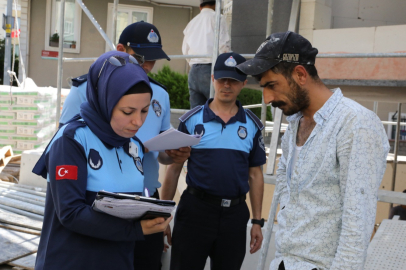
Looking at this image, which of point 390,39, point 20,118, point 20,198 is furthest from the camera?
point 20,118

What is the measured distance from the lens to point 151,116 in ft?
10.1

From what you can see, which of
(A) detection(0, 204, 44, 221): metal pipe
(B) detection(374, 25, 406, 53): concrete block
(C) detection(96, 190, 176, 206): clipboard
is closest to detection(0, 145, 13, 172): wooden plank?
(A) detection(0, 204, 44, 221): metal pipe

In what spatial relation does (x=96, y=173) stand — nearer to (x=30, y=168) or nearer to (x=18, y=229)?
(x=18, y=229)

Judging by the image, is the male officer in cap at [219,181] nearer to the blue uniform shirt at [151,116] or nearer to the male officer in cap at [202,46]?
the blue uniform shirt at [151,116]

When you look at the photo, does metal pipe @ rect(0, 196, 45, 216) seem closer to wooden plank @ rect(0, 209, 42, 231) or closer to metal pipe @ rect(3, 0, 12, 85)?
wooden plank @ rect(0, 209, 42, 231)

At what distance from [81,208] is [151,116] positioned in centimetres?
136

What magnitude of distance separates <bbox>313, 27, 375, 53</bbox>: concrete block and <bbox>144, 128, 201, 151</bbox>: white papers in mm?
2358

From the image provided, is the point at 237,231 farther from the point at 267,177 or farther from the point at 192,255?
the point at 267,177

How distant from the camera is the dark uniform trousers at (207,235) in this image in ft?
10.8

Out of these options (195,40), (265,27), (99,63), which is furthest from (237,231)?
(195,40)

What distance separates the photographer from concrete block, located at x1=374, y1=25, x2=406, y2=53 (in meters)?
4.08

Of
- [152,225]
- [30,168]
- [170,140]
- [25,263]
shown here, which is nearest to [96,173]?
[152,225]

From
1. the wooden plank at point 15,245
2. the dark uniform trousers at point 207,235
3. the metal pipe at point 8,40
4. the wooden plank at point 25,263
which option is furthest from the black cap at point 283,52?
the metal pipe at point 8,40

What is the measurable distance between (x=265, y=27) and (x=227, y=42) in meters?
0.51
